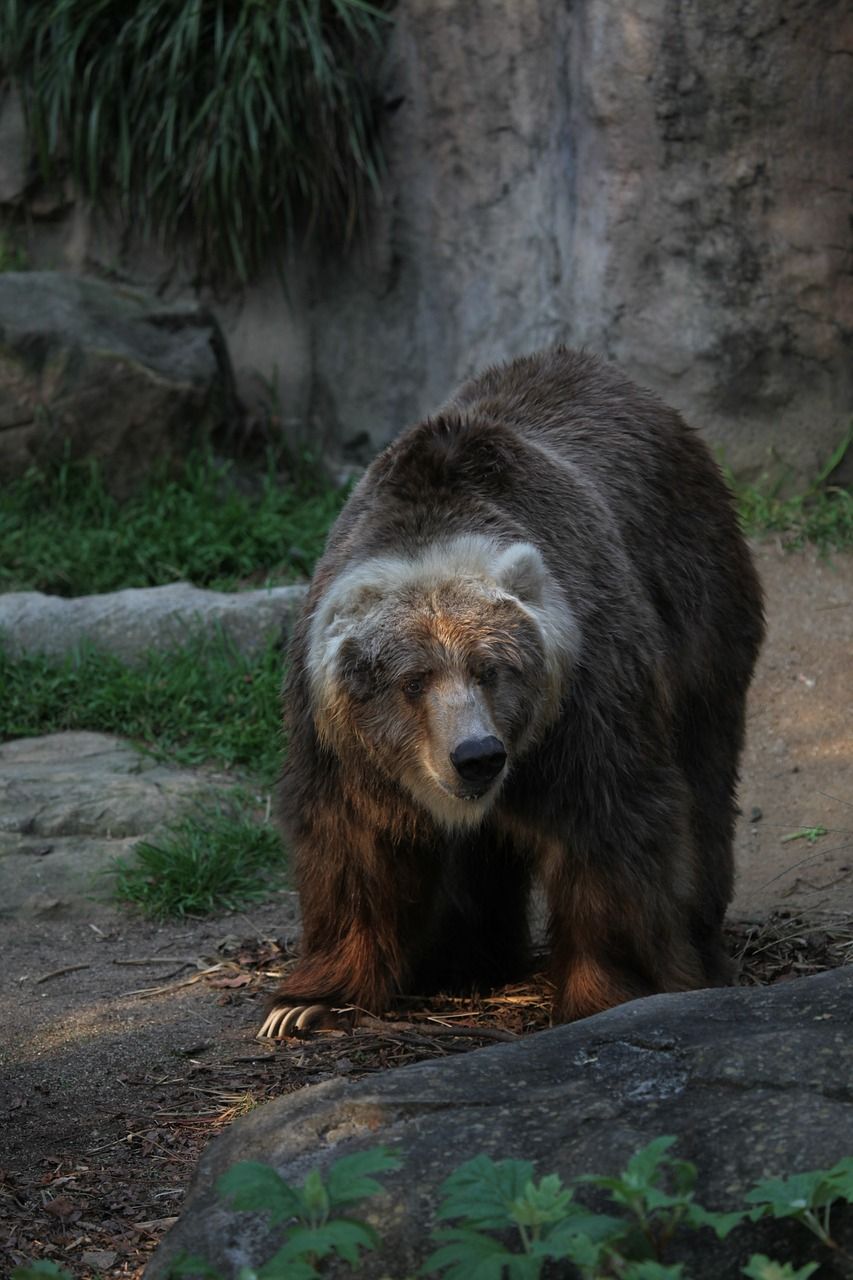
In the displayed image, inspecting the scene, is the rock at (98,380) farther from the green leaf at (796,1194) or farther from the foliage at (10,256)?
the green leaf at (796,1194)

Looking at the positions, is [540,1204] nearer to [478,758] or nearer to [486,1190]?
[486,1190]

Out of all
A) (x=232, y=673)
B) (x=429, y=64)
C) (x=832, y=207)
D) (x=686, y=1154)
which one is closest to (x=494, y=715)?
(x=686, y=1154)

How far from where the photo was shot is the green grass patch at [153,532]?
25.9ft

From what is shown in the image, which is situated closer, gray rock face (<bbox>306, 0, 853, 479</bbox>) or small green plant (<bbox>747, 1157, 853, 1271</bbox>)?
small green plant (<bbox>747, 1157, 853, 1271</bbox>)

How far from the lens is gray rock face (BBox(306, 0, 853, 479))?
7.81 m

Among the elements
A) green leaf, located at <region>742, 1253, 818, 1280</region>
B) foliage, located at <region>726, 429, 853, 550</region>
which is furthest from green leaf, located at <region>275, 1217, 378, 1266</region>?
foliage, located at <region>726, 429, 853, 550</region>

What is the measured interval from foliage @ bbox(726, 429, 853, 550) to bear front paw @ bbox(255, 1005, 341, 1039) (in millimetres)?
3975

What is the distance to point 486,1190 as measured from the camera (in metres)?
2.30

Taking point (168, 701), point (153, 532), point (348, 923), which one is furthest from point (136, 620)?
point (348, 923)

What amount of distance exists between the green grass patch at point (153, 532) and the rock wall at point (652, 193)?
142 cm

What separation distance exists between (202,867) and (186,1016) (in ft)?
3.35

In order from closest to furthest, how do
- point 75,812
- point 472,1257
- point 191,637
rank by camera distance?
point 472,1257, point 75,812, point 191,637

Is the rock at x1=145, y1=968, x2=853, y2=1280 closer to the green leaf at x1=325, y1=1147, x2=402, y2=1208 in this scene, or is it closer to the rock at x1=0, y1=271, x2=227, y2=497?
the green leaf at x1=325, y1=1147, x2=402, y2=1208

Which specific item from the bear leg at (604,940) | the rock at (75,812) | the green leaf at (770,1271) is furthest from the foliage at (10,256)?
the green leaf at (770,1271)
